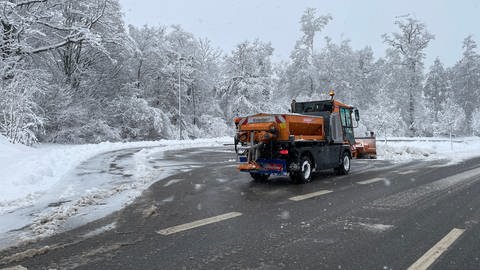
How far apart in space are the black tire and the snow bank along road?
124 cm

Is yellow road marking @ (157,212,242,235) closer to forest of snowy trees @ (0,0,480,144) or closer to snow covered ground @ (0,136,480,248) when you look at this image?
snow covered ground @ (0,136,480,248)

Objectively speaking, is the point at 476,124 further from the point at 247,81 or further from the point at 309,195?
the point at 309,195

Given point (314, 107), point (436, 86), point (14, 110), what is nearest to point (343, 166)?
point (314, 107)

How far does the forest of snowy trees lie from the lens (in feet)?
84.6

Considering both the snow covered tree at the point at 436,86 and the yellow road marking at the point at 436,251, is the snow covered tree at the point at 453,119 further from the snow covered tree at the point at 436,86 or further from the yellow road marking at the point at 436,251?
the yellow road marking at the point at 436,251

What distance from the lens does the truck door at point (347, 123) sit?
13.4m

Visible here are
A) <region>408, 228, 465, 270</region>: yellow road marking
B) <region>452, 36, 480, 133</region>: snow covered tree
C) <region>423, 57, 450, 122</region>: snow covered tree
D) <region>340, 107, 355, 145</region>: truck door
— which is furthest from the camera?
<region>423, 57, 450, 122</region>: snow covered tree

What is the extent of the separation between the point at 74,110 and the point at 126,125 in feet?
32.7

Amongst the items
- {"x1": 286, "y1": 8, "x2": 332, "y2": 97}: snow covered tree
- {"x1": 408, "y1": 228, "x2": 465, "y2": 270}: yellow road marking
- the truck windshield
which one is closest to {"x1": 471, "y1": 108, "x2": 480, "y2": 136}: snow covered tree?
{"x1": 286, "y1": 8, "x2": 332, "y2": 97}: snow covered tree

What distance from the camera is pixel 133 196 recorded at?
8.41 meters

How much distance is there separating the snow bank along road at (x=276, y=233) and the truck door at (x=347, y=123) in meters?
4.43

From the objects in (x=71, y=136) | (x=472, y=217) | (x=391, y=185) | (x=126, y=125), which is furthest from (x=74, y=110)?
(x=472, y=217)

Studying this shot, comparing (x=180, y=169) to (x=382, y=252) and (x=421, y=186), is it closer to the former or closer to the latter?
(x=421, y=186)

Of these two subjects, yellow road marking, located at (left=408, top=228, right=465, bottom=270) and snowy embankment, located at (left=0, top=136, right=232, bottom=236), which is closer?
yellow road marking, located at (left=408, top=228, right=465, bottom=270)
